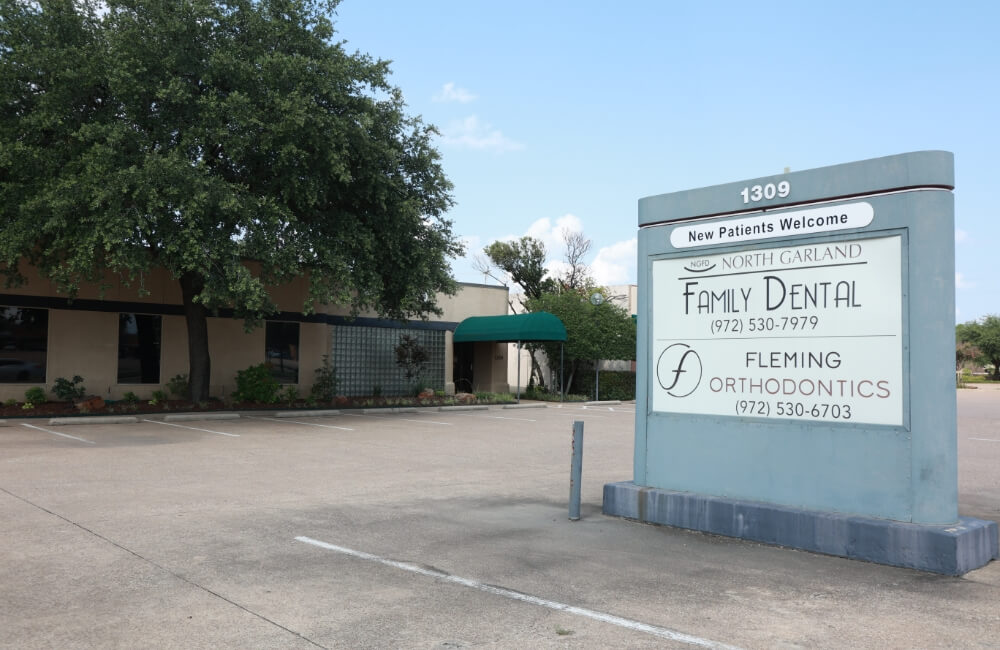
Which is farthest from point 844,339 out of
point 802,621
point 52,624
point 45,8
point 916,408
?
point 45,8

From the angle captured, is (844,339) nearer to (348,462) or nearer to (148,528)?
(148,528)

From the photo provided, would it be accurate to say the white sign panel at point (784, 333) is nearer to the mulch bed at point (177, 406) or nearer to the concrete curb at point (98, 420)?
the concrete curb at point (98, 420)

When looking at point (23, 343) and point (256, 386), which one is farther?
point (256, 386)

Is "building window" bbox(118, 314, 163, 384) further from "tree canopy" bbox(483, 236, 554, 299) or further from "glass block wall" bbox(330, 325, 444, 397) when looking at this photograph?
"tree canopy" bbox(483, 236, 554, 299)

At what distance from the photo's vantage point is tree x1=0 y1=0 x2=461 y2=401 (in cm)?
1794

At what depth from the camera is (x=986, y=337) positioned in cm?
8606

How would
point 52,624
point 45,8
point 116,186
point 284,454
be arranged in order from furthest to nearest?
point 45,8
point 116,186
point 284,454
point 52,624

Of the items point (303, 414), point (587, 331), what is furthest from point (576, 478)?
point (587, 331)

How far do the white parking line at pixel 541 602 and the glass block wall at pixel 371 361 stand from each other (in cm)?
2159

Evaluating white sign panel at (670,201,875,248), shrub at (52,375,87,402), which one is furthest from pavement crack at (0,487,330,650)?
shrub at (52,375,87,402)

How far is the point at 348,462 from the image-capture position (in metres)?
12.9

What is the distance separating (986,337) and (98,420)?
298 ft

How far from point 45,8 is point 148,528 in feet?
54.0

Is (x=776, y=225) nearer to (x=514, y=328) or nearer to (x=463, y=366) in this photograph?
(x=514, y=328)
